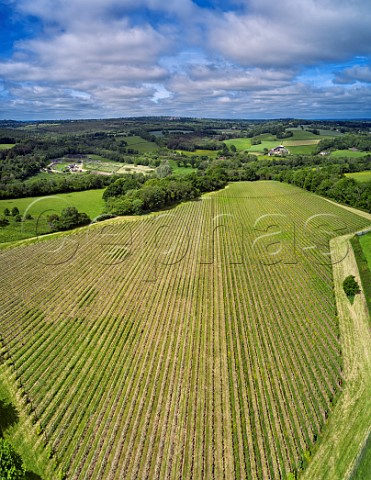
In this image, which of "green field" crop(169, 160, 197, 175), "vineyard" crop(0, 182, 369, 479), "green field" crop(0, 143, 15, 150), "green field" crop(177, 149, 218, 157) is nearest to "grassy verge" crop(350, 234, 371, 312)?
"vineyard" crop(0, 182, 369, 479)

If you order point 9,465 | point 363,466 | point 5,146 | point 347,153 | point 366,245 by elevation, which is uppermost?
point 5,146

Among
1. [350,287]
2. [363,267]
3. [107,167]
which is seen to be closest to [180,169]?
[107,167]

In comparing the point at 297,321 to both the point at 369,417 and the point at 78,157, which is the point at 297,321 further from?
the point at 78,157

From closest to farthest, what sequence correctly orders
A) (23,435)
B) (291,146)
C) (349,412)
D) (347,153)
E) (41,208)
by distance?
(23,435) → (349,412) → (41,208) → (347,153) → (291,146)

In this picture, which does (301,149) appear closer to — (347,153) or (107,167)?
(347,153)

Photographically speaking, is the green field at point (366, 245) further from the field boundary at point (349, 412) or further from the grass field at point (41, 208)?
the grass field at point (41, 208)

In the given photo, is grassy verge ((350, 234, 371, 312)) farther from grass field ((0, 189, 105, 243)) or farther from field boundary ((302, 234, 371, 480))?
grass field ((0, 189, 105, 243))
